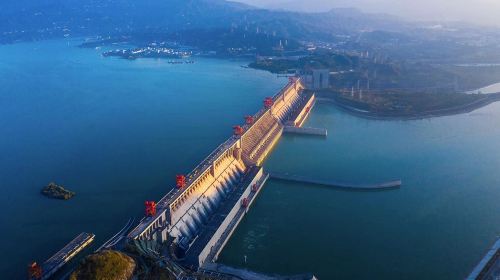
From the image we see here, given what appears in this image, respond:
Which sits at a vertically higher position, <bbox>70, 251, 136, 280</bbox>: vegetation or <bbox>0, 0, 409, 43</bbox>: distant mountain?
<bbox>0, 0, 409, 43</bbox>: distant mountain

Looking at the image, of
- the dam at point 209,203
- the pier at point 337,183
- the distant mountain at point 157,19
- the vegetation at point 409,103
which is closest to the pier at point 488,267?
the pier at point 337,183

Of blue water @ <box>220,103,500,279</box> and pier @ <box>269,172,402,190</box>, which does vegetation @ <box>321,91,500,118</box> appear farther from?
pier @ <box>269,172,402,190</box>

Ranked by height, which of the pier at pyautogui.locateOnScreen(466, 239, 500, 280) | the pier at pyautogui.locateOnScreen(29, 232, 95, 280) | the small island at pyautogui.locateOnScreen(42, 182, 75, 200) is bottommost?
the pier at pyautogui.locateOnScreen(466, 239, 500, 280)

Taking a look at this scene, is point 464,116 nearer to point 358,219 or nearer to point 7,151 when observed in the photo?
point 358,219

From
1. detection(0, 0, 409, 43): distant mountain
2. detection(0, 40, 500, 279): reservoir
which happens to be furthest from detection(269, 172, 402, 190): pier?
detection(0, 0, 409, 43): distant mountain

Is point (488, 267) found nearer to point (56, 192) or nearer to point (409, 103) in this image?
point (56, 192)

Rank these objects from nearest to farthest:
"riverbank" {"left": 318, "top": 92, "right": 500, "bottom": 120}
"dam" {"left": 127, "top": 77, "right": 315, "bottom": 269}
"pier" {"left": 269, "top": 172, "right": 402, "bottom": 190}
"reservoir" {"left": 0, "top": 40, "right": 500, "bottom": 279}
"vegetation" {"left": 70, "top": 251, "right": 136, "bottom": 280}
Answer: "vegetation" {"left": 70, "top": 251, "right": 136, "bottom": 280}
"dam" {"left": 127, "top": 77, "right": 315, "bottom": 269}
"reservoir" {"left": 0, "top": 40, "right": 500, "bottom": 279}
"pier" {"left": 269, "top": 172, "right": 402, "bottom": 190}
"riverbank" {"left": 318, "top": 92, "right": 500, "bottom": 120}

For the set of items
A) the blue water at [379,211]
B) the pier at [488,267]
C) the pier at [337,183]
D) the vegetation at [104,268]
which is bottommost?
the blue water at [379,211]

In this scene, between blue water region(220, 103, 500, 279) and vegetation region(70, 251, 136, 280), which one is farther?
blue water region(220, 103, 500, 279)

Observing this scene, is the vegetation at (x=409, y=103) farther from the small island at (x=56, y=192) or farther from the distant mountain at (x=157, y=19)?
the distant mountain at (x=157, y=19)
